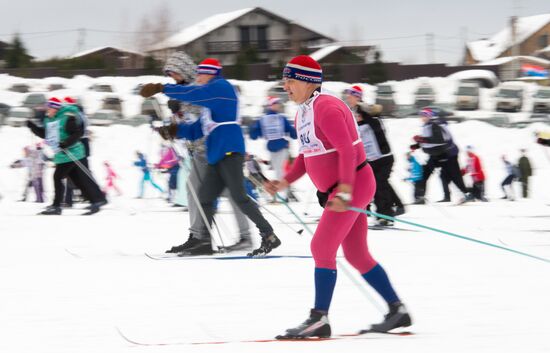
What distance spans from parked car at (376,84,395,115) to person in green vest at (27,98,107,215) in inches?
805

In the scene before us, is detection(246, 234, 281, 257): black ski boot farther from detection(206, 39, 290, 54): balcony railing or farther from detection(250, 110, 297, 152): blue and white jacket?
detection(206, 39, 290, 54): balcony railing

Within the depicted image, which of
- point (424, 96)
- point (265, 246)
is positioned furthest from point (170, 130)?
point (424, 96)

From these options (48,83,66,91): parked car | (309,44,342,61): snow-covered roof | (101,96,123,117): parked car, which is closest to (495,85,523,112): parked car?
(101,96,123,117): parked car

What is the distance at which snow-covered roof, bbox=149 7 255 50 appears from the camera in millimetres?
63772

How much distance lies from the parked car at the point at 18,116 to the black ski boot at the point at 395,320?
84.7 feet

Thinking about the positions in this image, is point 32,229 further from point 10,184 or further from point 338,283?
point 10,184

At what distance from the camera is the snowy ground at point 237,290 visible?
15.4 ft

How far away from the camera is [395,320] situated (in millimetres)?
4773

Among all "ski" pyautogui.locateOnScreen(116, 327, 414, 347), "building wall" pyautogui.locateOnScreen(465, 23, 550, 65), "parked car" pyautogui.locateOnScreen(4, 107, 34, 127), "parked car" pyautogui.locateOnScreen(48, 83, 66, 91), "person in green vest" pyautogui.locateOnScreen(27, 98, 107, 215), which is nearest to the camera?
"ski" pyautogui.locateOnScreen(116, 327, 414, 347)

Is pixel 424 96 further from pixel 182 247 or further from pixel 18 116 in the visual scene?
pixel 182 247

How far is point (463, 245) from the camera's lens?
873cm

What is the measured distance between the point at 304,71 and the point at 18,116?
26.3 metres

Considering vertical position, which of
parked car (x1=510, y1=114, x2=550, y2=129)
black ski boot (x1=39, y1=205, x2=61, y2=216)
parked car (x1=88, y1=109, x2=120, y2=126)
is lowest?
black ski boot (x1=39, y1=205, x2=61, y2=216)

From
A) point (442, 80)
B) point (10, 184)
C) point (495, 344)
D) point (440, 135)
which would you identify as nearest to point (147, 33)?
point (442, 80)
